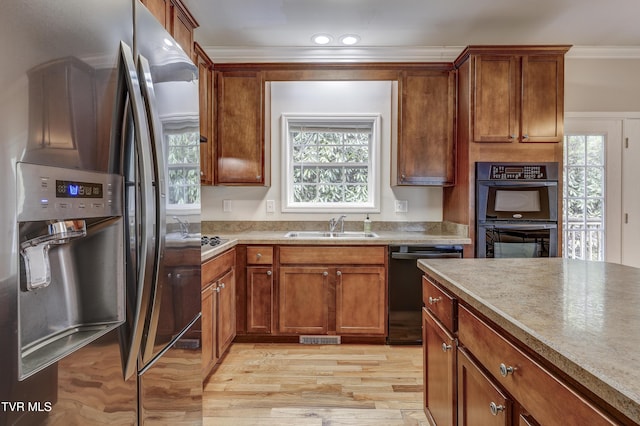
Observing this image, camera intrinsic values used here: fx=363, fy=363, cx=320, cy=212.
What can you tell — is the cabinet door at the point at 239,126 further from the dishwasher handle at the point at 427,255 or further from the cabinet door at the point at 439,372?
the cabinet door at the point at 439,372

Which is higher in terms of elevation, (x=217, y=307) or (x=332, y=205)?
(x=332, y=205)

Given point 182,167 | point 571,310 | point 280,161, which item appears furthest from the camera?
point 280,161

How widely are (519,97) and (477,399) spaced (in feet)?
8.35

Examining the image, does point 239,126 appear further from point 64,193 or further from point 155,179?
point 64,193

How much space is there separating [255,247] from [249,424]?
1348 mm

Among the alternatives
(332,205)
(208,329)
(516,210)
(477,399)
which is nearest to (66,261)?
(477,399)

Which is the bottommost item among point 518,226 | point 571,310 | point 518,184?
point 571,310

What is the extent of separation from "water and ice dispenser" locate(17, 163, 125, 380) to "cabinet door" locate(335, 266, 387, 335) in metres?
2.15

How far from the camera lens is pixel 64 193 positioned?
0.76 m

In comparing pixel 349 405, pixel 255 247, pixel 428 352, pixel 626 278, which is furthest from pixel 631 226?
pixel 255 247

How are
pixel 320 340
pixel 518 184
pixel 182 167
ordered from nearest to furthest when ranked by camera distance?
pixel 182 167 → pixel 518 184 → pixel 320 340

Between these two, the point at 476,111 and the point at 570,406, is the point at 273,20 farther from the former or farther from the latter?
the point at 570,406

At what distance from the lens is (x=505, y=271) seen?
1.54m

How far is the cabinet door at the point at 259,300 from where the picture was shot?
2961 mm
